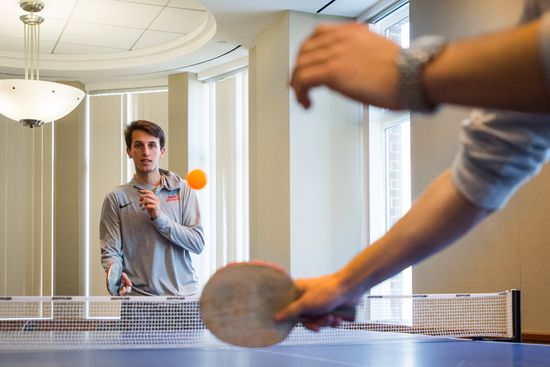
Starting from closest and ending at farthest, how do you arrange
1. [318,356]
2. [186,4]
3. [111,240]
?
[318,356], [111,240], [186,4]

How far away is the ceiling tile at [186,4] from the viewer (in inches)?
295

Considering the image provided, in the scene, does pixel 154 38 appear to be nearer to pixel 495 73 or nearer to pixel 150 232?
pixel 150 232

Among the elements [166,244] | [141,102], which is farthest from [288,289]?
[141,102]

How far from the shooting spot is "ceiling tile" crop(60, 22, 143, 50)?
836 cm

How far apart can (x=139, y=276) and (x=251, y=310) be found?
277 cm

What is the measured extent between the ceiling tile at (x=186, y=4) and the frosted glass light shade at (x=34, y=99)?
1.32 meters

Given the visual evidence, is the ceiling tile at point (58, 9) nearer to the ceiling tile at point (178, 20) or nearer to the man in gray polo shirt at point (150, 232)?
the ceiling tile at point (178, 20)

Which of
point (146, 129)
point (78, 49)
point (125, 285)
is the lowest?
point (125, 285)

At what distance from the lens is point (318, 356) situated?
2.57m

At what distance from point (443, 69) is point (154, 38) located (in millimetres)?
8330

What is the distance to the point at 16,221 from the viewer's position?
10.1 metres

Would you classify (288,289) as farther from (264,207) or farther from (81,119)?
(81,119)

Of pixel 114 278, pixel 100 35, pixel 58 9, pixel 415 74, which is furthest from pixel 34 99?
pixel 415 74

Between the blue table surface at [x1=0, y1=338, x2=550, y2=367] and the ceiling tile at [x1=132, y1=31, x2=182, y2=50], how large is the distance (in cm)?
624
